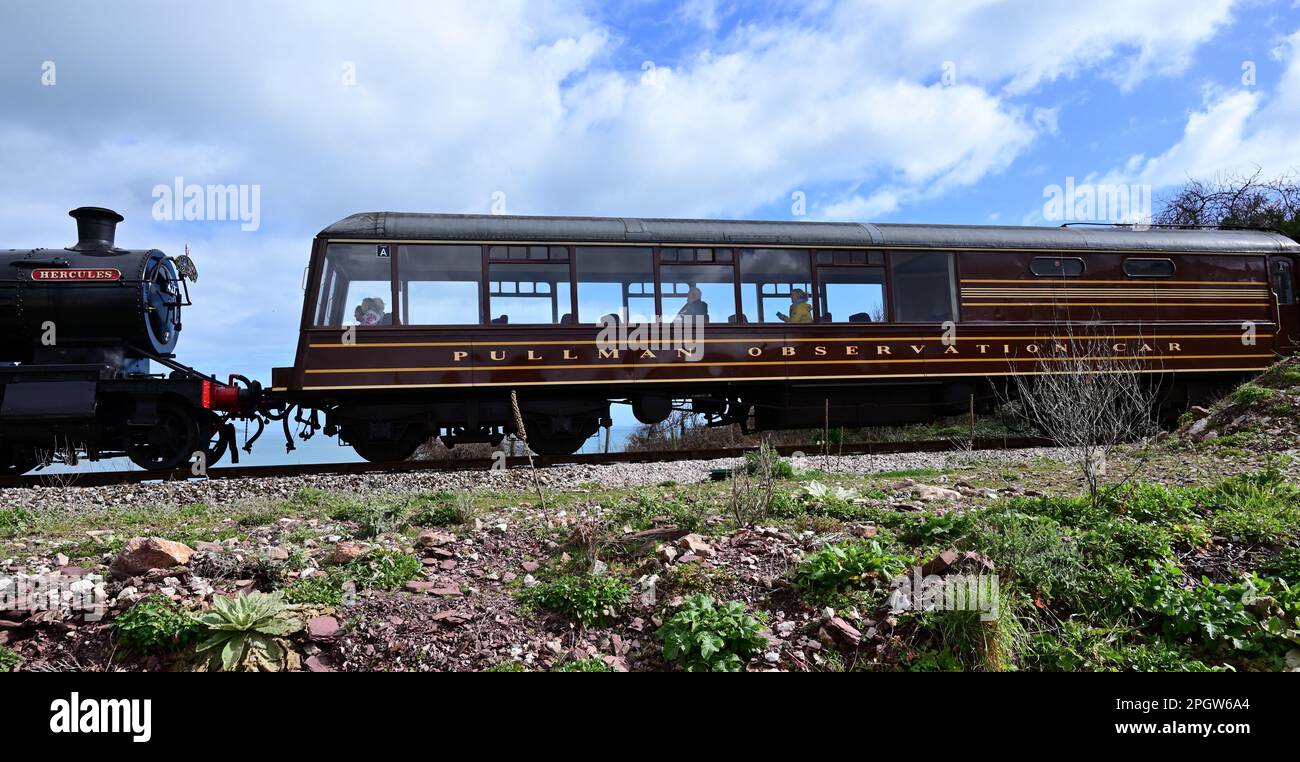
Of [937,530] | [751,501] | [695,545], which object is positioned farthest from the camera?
[751,501]

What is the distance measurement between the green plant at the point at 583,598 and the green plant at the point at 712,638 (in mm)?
374

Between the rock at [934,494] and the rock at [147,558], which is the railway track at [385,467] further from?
the rock at [147,558]

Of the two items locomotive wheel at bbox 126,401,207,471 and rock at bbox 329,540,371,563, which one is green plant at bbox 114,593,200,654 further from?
locomotive wheel at bbox 126,401,207,471

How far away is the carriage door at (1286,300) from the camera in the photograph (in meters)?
11.6

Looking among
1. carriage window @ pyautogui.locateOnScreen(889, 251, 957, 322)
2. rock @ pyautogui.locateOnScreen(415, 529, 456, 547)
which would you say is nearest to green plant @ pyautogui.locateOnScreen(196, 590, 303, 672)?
rock @ pyautogui.locateOnScreen(415, 529, 456, 547)

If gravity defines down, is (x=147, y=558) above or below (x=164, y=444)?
below

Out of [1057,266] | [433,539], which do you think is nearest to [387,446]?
[433,539]

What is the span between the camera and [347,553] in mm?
4234

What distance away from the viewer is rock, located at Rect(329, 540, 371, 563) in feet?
13.9

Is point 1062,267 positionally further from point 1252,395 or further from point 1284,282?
point 1284,282

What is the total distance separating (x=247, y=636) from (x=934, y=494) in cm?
492

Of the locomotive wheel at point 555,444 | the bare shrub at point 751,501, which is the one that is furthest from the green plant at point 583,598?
the locomotive wheel at point 555,444
